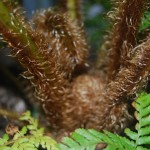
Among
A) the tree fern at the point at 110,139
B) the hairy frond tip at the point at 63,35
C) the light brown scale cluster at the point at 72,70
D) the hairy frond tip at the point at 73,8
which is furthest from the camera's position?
the hairy frond tip at the point at 73,8

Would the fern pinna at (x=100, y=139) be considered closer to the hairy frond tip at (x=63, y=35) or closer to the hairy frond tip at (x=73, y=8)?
the hairy frond tip at (x=63, y=35)

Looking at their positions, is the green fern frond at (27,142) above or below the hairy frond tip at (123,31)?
below

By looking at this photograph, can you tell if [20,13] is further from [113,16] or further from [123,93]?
[123,93]

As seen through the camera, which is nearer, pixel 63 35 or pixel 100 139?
pixel 100 139

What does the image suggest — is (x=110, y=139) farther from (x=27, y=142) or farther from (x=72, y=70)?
(x=72, y=70)

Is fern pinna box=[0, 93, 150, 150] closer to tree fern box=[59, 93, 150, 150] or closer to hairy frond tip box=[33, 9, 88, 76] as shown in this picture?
tree fern box=[59, 93, 150, 150]

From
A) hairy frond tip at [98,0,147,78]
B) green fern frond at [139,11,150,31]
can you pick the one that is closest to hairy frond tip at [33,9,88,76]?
hairy frond tip at [98,0,147,78]

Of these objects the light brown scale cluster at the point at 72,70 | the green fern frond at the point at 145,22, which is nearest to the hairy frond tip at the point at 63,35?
the light brown scale cluster at the point at 72,70

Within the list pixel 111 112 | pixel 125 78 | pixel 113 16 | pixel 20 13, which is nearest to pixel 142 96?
pixel 125 78

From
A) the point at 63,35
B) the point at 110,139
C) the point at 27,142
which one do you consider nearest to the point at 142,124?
the point at 110,139
